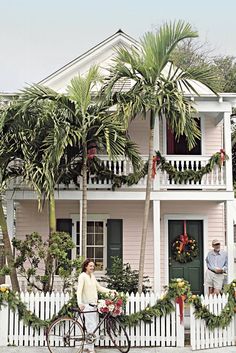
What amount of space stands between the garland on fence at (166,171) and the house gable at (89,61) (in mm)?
3022

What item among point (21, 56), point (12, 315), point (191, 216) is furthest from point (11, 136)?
point (21, 56)

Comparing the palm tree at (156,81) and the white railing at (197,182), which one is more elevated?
the palm tree at (156,81)

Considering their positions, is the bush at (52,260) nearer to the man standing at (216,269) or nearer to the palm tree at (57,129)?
the palm tree at (57,129)

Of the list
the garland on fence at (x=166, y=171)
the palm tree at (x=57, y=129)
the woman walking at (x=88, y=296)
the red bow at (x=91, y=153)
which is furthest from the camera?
the garland on fence at (x=166, y=171)

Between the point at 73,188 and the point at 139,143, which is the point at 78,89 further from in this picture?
the point at 139,143

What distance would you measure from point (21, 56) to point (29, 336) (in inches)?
1119

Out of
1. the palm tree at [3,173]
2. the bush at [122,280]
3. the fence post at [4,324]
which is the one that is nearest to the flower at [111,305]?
the fence post at [4,324]

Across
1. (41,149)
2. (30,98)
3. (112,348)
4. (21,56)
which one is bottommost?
(112,348)

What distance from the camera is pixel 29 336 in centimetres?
934

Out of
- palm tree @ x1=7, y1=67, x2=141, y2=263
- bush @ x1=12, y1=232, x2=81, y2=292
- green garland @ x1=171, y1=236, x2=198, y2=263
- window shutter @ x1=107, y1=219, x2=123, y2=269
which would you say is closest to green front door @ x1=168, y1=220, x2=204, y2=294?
green garland @ x1=171, y1=236, x2=198, y2=263

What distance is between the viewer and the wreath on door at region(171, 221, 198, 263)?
47.3ft

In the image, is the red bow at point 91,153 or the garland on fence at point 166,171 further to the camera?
the garland on fence at point 166,171

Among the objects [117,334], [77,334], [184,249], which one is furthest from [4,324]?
[184,249]

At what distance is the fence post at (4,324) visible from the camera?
930 cm
